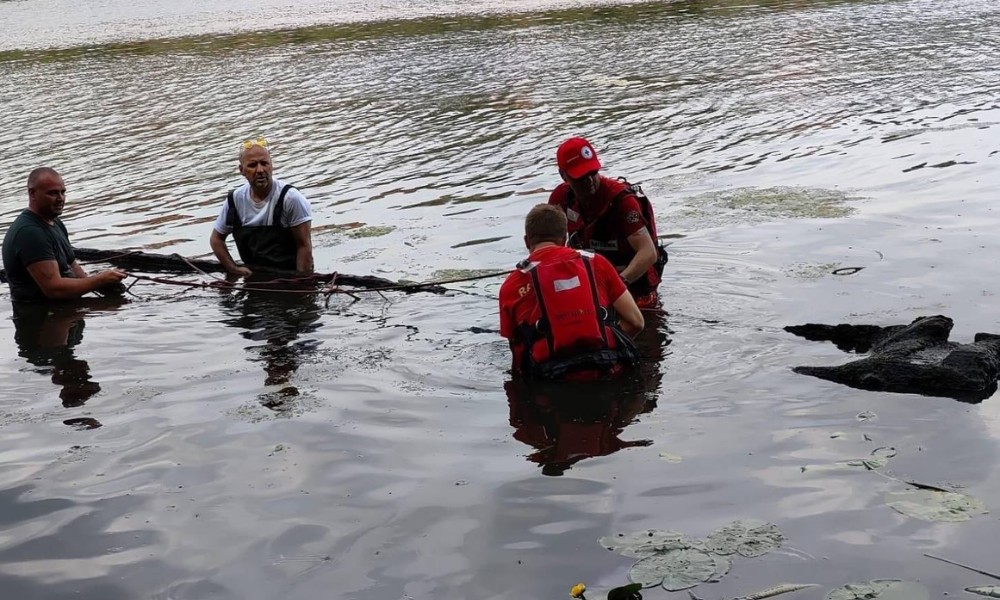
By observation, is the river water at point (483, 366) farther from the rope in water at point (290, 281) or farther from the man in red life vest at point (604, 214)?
the man in red life vest at point (604, 214)

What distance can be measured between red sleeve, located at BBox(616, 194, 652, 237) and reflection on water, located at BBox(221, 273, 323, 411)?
Result: 8.24 ft

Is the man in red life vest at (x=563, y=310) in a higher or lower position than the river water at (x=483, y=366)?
higher

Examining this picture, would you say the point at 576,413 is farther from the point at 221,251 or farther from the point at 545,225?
the point at 221,251

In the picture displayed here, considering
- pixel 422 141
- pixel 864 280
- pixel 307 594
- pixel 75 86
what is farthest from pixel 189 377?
pixel 75 86

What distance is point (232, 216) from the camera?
33.7ft

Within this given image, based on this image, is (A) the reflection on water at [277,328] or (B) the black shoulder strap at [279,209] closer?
(A) the reflection on water at [277,328]

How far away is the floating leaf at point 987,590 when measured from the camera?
14.1ft

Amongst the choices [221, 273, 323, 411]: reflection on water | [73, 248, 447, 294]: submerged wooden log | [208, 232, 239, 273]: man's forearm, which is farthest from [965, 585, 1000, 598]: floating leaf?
[208, 232, 239, 273]: man's forearm

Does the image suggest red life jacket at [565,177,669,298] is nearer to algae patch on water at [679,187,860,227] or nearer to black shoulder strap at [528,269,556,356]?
black shoulder strap at [528,269,556,356]

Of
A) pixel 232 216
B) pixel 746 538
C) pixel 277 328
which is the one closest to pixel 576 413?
pixel 746 538

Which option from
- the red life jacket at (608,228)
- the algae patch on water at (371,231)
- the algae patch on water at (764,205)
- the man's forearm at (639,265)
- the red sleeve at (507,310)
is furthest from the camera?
the algae patch on water at (371,231)

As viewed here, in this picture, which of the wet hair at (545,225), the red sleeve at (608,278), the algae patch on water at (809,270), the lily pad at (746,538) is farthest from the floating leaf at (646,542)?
the algae patch on water at (809,270)

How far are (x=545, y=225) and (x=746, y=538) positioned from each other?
2.57 metres

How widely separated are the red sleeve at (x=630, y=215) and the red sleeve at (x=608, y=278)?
136cm
